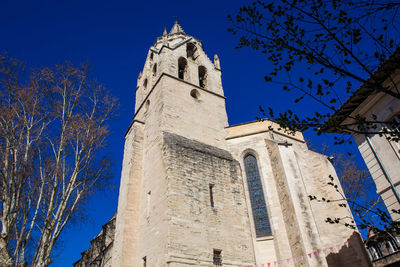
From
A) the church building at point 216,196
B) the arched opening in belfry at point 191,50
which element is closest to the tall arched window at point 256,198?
the church building at point 216,196

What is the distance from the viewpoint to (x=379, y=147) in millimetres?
7570

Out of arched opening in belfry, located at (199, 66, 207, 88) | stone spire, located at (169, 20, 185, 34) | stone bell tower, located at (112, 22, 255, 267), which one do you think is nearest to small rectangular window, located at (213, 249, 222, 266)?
stone bell tower, located at (112, 22, 255, 267)

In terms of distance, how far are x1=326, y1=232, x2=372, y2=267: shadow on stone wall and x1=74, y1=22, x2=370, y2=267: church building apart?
0.10ft

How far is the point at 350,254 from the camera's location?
31.7 feet

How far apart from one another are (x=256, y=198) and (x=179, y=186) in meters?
3.40

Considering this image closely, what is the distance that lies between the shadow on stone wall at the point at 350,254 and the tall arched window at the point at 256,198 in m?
2.22

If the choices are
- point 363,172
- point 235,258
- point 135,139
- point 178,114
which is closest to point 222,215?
point 235,258

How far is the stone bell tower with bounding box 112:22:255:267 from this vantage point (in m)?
9.18

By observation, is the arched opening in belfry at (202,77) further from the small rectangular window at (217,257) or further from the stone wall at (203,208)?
the small rectangular window at (217,257)

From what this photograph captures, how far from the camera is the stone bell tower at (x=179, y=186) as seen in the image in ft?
30.1

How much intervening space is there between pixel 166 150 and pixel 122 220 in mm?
3565

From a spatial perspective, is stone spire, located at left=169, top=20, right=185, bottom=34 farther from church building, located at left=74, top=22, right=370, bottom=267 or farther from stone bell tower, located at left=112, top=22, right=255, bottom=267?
church building, located at left=74, top=22, right=370, bottom=267

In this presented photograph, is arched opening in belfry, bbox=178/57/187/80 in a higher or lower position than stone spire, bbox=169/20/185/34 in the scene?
lower

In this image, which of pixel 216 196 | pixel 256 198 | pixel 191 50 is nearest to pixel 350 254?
pixel 256 198
